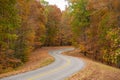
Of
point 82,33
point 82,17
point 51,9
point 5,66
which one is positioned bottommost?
point 5,66

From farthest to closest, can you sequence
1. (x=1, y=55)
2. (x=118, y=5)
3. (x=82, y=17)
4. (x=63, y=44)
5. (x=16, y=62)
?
(x=63, y=44)
(x=82, y=17)
(x=16, y=62)
(x=1, y=55)
(x=118, y=5)

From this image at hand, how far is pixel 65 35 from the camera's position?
254 feet

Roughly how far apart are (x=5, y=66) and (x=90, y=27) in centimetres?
2008

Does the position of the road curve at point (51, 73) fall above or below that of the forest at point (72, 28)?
below

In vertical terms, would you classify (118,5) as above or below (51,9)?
below

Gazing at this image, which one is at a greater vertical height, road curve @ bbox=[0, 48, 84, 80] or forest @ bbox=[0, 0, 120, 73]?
forest @ bbox=[0, 0, 120, 73]

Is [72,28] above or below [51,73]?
above

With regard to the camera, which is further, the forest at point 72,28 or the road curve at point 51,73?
the road curve at point 51,73

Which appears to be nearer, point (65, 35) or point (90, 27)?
point (90, 27)

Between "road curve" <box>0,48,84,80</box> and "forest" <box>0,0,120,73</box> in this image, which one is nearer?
"forest" <box>0,0,120,73</box>

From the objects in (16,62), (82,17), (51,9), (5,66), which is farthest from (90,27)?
(51,9)

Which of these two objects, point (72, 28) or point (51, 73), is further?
point (72, 28)

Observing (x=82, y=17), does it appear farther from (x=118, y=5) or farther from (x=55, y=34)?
(x=118, y=5)

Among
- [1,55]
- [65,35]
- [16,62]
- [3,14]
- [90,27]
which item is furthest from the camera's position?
[65,35]
